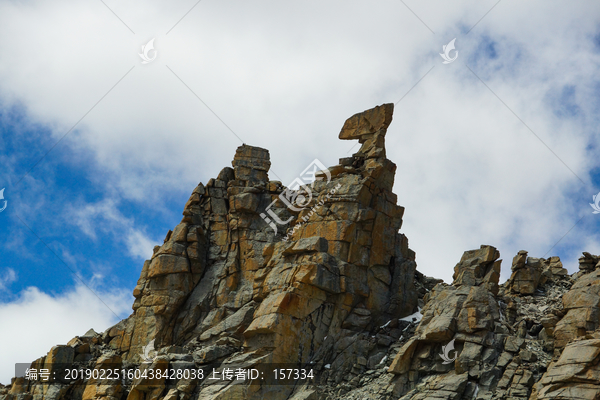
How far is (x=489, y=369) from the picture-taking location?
46531 mm

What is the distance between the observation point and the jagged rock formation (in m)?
47.3

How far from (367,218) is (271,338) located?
14104 mm

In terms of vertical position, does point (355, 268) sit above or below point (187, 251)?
below

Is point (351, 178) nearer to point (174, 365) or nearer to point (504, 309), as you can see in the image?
point (504, 309)

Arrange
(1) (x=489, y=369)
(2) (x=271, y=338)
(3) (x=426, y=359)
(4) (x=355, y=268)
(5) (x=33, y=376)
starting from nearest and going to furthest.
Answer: (1) (x=489, y=369)
(3) (x=426, y=359)
(2) (x=271, y=338)
(4) (x=355, y=268)
(5) (x=33, y=376)

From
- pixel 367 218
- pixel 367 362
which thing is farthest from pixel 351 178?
pixel 367 362

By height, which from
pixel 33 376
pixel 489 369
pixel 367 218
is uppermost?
pixel 367 218

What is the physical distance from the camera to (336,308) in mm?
57875

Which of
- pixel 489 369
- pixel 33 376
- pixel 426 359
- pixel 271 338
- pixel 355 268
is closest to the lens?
pixel 489 369

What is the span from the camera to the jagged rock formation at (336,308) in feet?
155

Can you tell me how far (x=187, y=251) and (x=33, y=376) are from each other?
720 inches

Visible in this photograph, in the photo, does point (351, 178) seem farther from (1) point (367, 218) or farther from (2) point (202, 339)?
(2) point (202, 339)

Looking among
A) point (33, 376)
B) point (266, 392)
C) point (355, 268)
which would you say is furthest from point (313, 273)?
point (33, 376)

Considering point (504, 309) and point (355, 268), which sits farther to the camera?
point (355, 268)
